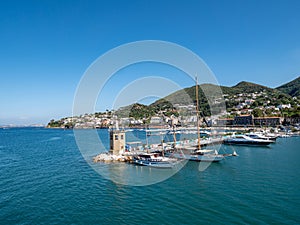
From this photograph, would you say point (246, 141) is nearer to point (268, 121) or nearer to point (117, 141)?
point (117, 141)

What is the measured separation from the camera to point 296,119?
76875mm

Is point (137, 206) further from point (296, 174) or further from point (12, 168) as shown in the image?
point (12, 168)

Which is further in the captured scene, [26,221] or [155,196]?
[155,196]

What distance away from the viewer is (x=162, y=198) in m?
14.1

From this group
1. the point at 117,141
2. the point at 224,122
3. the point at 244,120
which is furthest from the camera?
the point at 224,122

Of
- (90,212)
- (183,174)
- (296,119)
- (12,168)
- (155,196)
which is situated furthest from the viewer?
(296,119)

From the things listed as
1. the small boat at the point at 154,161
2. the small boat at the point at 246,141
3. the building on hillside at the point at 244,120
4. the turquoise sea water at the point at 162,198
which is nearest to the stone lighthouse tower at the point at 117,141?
the small boat at the point at 154,161

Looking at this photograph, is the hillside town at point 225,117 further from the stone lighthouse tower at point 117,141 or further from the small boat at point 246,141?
the small boat at point 246,141

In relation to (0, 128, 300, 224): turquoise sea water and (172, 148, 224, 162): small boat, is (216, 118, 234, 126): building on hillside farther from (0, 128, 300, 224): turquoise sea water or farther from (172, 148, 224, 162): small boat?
(0, 128, 300, 224): turquoise sea water

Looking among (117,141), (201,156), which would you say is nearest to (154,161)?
(201,156)

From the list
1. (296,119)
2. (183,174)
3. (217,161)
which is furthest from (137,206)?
(296,119)

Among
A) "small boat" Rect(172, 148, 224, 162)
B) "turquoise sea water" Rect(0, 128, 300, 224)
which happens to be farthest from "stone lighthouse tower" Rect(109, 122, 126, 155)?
"small boat" Rect(172, 148, 224, 162)

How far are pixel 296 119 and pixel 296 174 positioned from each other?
7094 cm

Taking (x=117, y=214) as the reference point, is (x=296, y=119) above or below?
above
